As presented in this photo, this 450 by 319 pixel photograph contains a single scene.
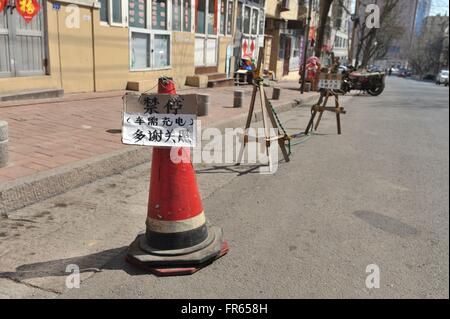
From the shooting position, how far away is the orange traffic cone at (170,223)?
303cm

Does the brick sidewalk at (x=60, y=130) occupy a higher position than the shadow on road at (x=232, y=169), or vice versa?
the brick sidewalk at (x=60, y=130)

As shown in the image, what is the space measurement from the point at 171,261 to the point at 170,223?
11.0 inches

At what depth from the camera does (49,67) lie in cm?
870

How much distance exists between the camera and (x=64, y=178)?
4.32m

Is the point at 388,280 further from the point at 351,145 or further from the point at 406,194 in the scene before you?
the point at 351,145

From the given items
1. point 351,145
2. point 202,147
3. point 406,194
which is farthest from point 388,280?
point 351,145

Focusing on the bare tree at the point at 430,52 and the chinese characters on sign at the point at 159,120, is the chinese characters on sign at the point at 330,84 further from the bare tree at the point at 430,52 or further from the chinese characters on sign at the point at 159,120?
the bare tree at the point at 430,52

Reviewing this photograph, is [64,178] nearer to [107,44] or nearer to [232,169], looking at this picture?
[232,169]

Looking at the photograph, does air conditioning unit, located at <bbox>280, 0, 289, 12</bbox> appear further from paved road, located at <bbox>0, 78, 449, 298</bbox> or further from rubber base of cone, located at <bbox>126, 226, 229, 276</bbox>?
rubber base of cone, located at <bbox>126, 226, 229, 276</bbox>

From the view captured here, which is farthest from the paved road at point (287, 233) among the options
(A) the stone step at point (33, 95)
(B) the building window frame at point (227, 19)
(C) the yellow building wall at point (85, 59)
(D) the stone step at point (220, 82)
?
(B) the building window frame at point (227, 19)

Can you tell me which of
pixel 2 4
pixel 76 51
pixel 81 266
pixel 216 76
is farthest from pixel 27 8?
pixel 216 76

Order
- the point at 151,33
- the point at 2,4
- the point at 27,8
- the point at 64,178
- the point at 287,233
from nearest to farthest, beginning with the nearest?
1. the point at 287,233
2. the point at 64,178
3. the point at 2,4
4. the point at 27,8
5. the point at 151,33

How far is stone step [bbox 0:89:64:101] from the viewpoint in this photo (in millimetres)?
7598

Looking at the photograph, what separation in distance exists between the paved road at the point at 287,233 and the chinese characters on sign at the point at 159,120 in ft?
3.19
